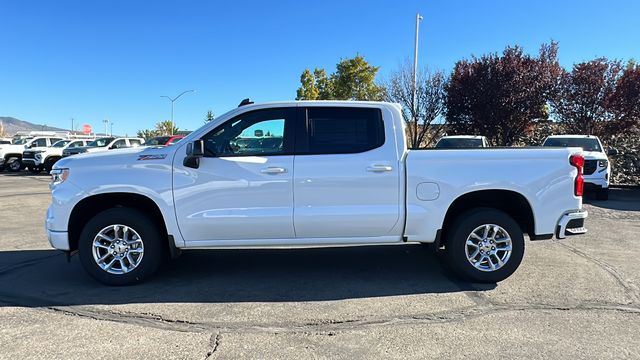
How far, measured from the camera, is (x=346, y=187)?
4.93 m

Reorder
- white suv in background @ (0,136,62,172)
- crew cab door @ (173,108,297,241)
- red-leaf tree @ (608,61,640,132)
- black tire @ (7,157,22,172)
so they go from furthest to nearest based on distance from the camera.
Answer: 1. black tire @ (7,157,22,172)
2. white suv in background @ (0,136,62,172)
3. red-leaf tree @ (608,61,640,132)
4. crew cab door @ (173,108,297,241)

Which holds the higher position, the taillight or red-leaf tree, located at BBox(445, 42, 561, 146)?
red-leaf tree, located at BBox(445, 42, 561, 146)

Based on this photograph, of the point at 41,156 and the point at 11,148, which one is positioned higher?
the point at 11,148

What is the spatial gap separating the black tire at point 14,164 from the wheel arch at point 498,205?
1094 inches

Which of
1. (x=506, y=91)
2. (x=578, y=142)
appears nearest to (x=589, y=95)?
(x=506, y=91)

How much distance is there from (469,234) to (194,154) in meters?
3.01

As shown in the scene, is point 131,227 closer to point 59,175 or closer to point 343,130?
point 59,175

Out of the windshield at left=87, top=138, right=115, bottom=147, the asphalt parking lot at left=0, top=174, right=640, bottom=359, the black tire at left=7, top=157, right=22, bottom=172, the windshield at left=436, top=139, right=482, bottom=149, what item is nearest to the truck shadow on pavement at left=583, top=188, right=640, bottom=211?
the windshield at left=436, top=139, right=482, bottom=149

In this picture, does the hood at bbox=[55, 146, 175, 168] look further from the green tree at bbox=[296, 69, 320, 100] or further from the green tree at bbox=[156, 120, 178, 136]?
the green tree at bbox=[156, 120, 178, 136]

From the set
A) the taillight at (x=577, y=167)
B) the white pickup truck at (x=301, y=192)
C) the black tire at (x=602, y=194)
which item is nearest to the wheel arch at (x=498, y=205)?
→ the white pickup truck at (x=301, y=192)

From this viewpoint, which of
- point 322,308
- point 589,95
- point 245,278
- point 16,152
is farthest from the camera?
point 16,152

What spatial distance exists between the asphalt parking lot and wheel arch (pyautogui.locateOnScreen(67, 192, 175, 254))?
1.81 ft

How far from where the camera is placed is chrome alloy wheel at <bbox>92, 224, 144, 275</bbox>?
499cm

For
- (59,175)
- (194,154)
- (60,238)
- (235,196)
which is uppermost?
(194,154)
